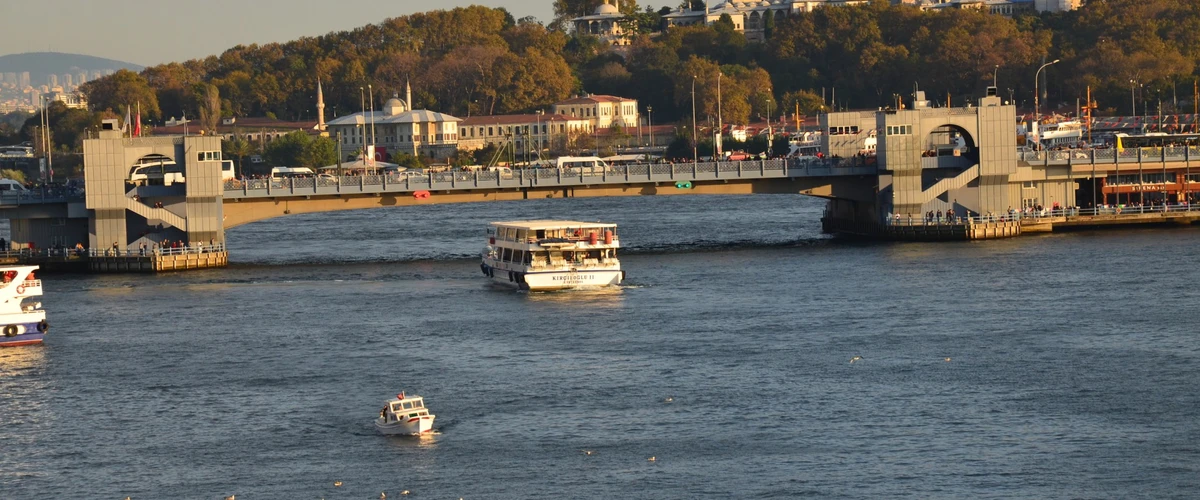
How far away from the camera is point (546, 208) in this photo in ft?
465

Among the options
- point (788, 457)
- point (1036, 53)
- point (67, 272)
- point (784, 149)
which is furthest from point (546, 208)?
point (788, 457)

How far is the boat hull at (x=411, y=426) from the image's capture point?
44781 millimetres

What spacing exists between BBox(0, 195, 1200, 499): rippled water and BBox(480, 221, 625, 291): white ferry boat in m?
1.05

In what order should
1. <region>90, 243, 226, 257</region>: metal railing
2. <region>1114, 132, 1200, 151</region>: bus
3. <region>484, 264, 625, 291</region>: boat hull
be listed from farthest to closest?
<region>1114, 132, 1200, 151</region>: bus
<region>90, 243, 226, 257</region>: metal railing
<region>484, 264, 625, 291</region>: boat hull

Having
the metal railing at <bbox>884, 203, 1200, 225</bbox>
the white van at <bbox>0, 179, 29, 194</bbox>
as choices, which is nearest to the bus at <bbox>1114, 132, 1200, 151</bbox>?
the metal railing at <bbox>884, 203, 1200, 225</bbox>

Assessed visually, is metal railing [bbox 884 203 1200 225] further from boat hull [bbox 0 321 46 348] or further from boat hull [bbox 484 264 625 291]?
boat hull [bbox 0 321 46 348]

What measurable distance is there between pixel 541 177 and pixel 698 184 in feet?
24.7

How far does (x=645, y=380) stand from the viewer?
51781 millimetres

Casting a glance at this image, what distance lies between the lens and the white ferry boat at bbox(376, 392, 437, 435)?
44812 millimetres

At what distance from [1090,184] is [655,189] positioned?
2184 centimetres

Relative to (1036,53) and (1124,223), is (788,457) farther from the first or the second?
(1036,53)

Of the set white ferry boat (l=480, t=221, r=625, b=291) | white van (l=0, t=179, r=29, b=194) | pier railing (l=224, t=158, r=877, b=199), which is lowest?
white ferry boat (l=480, t=221, r=625, b=291)

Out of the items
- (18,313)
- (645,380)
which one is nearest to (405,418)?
(645,380)

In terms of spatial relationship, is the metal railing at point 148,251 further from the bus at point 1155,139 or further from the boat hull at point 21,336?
the bus at point 1155,139
